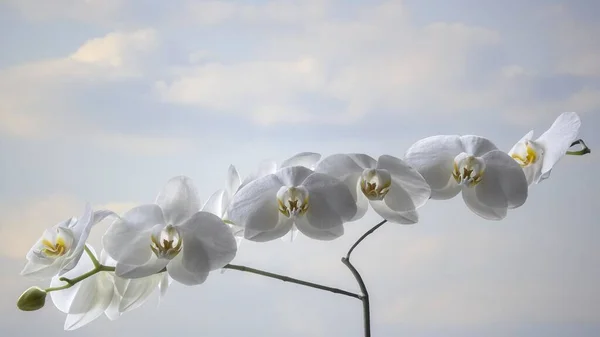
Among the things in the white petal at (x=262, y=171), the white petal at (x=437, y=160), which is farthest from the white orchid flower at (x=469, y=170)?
the white petal at (x=262, y=171)

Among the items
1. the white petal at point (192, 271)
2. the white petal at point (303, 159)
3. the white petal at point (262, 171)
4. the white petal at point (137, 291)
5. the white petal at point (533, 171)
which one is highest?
the white petal at point (303, 159)

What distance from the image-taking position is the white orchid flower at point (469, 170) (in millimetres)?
592

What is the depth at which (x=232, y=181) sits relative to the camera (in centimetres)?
61

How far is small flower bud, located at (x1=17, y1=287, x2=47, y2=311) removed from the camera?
0.54 meters

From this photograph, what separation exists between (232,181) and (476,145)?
19 cm

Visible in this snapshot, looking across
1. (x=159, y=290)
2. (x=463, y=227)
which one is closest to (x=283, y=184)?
(x=159, y=290)

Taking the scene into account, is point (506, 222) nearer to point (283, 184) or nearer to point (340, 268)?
point (340, 268)

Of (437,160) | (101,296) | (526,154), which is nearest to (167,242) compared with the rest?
(101,296)

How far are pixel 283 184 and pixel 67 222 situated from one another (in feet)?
0.53

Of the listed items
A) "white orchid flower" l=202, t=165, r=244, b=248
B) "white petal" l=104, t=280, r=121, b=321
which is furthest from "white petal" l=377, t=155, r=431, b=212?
"white petal" l=104, t=280, r=121, b=321

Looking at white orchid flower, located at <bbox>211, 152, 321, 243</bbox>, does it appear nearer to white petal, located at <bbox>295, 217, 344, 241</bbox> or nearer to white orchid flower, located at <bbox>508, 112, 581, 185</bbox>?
white petal, located at <bbox>295, 217, 344, 241</bbox>

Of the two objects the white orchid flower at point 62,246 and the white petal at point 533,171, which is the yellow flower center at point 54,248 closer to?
the white orchid flower at point 62,246

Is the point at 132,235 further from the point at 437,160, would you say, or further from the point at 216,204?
the point at 437,160

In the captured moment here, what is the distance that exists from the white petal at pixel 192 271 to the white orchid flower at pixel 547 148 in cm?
29
